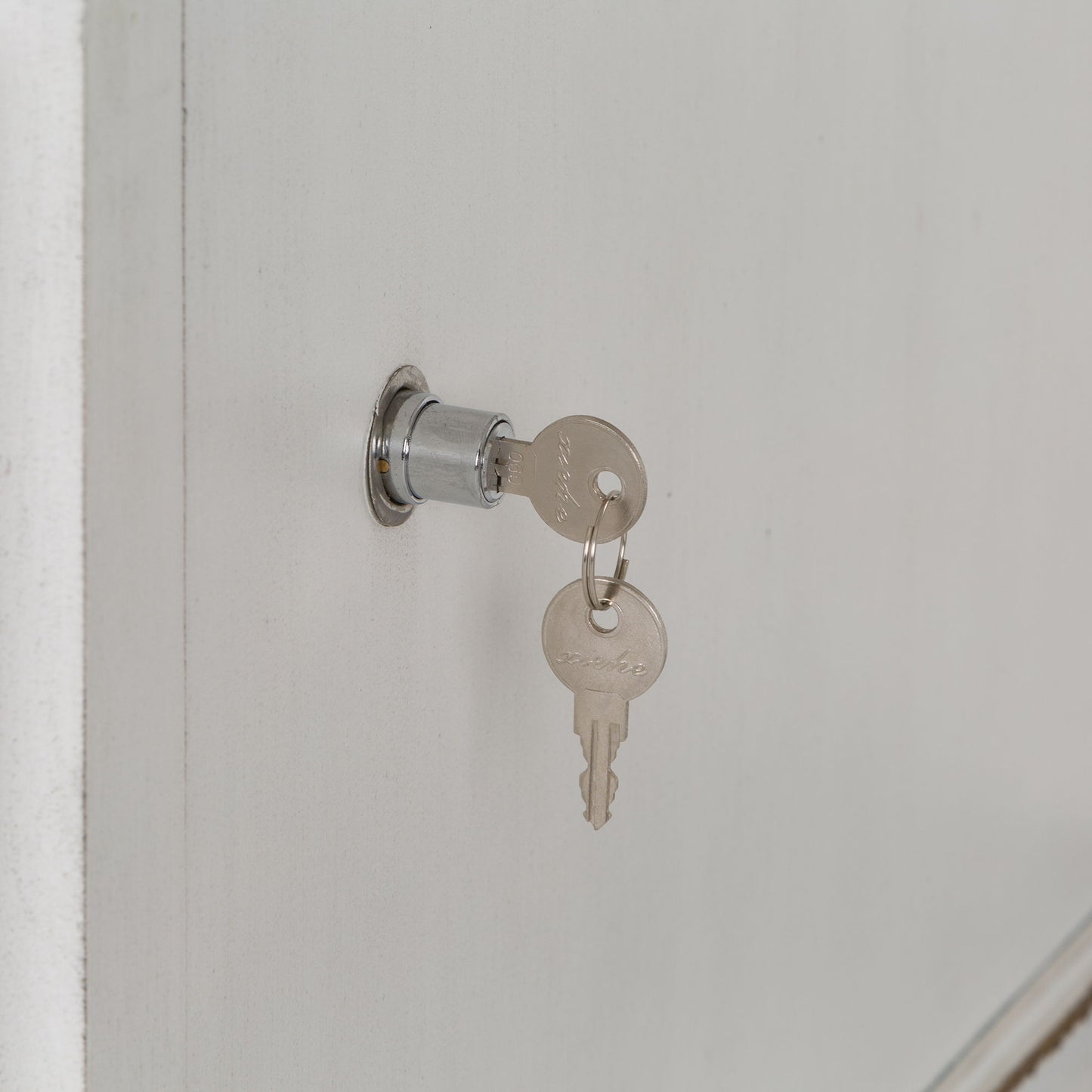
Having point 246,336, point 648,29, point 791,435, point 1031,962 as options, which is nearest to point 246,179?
point 246,336

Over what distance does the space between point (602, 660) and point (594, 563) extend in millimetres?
32

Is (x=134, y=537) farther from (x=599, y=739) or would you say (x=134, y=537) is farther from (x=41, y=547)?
(x=599, y=739)

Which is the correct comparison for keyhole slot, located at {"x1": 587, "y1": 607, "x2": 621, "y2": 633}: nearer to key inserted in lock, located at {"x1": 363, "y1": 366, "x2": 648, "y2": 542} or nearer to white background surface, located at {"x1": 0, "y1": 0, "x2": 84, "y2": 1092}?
key inserted in lock, located at {"x1": 363, "y1": 366, "x2": 648, "y2": 542}

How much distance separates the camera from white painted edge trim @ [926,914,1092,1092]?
79 centimetres

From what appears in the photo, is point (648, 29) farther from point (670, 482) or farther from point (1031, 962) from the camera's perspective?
point (1031, 962)

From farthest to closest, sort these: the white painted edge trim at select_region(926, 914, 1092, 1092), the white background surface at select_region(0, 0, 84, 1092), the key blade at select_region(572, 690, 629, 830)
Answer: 1. the white painted edge trim at select_region(926, 914, 1092, 1092)
2. the key blade at select_region(572, 690, 629, 830)
3. the white background surface at select_region(0, 0, 84, 1092)

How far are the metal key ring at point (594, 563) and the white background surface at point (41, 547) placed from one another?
12cm

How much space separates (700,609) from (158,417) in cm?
28

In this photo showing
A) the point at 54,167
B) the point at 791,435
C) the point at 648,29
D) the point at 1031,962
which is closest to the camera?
the point at 54,167

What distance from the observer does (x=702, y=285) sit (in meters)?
0.46

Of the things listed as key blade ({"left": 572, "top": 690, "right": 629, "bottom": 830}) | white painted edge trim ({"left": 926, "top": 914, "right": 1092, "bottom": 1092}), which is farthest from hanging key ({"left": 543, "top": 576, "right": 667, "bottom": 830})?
white painted edge trim ({"left": 926, "top": 914, "right": 1092, "bottom": 1092})

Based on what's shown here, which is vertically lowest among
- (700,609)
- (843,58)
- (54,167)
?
(700,609)

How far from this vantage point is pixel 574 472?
30 centimetres

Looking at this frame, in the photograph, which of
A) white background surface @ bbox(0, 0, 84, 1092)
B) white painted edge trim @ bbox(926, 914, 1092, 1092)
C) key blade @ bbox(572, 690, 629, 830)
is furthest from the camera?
white painted edge trim @ bbox(926, 914, 1092, 1092)
